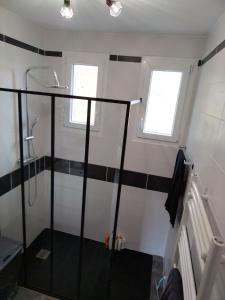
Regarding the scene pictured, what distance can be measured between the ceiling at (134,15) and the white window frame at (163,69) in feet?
0.89

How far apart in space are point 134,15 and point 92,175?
1551 mm

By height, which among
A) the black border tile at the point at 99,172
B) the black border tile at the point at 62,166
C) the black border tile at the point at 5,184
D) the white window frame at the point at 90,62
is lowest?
the black border tile at the point at 5,184

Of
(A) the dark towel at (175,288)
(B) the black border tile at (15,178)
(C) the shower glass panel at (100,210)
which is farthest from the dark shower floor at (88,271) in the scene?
(A) the dark towel at (175,288)

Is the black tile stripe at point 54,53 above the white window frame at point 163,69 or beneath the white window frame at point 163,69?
above

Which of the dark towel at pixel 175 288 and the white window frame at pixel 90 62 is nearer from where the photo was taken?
the dark towel at pixel 175 288

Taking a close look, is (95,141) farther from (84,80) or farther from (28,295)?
(28,295)

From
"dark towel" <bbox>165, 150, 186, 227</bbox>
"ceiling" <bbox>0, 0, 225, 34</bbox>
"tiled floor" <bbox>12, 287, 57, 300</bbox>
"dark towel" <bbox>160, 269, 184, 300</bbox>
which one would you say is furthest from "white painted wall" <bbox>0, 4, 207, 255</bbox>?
"dark towel" <bbox>160, 269, 184, 300</bbox>

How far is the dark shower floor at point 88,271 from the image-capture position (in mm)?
1989

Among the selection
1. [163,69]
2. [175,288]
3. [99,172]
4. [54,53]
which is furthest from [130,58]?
[175,288]

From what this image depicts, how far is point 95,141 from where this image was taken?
2.11 meters

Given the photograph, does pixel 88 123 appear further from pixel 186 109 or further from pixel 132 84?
pixel 186 109

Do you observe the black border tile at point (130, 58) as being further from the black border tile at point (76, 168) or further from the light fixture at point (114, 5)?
the black border tile at point (76, 168)

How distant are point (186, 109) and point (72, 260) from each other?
212 centimetres

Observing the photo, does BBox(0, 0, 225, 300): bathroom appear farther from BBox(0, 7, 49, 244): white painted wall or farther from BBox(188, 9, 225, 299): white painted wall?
BBox(188, 9, 225, 299): white painted wall
